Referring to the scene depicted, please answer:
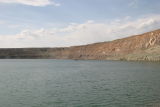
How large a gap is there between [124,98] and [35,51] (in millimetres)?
157560

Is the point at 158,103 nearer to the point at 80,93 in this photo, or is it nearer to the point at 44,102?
the point at 80,93

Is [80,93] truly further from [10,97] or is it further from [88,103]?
[10,97]

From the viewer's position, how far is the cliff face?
113m

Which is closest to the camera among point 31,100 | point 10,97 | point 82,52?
point 31,100

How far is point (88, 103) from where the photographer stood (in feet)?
82.2

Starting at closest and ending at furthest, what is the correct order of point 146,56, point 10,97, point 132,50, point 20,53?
1. point 10,97
2. point 146,56
3. point 132,50
4. point 20,53

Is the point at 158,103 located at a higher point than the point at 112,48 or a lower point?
lower

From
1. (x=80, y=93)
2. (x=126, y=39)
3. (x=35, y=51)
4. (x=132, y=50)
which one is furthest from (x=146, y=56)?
Answer: (x=35, y=51)

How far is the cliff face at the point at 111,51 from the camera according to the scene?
11312 cm

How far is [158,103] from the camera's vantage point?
2422 cm

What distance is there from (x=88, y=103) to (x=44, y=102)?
4974 millimetres

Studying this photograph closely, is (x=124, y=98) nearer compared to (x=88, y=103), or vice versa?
(x=88, y=103)

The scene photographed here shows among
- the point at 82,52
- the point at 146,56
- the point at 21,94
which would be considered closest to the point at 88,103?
the point at 21,94

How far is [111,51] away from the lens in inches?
5389
